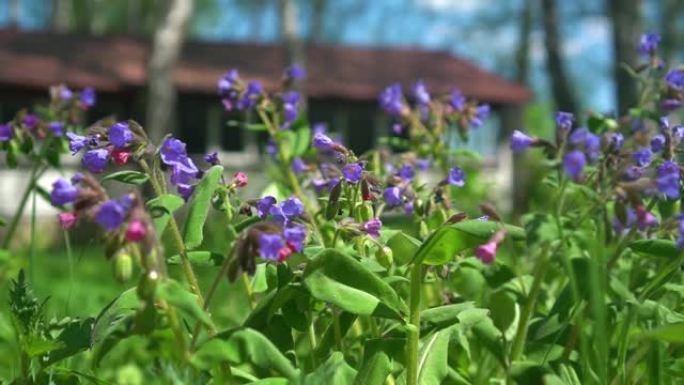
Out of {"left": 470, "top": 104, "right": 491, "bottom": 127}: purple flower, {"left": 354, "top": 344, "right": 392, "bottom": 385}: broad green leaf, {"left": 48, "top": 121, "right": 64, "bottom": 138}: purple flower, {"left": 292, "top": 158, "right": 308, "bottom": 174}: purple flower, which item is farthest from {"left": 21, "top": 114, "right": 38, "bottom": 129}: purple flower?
{"left": 354, "top": 344, "right": 392, "bottom": 385}: broad green leaf

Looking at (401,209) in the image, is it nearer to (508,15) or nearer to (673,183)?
→ (673,183)

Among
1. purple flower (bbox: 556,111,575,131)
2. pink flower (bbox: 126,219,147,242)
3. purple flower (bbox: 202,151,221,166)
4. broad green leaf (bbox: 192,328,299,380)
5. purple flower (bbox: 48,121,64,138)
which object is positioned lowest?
broad green leaf (bbox: 192,328,299,380)

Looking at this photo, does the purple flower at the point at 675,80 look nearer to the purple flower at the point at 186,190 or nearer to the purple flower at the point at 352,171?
the purple flower at the point at 352,171

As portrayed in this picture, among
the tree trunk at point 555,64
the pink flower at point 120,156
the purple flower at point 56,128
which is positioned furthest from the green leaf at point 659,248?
the tree trunk at point 555,64

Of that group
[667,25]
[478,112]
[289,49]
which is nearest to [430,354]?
[478,112]

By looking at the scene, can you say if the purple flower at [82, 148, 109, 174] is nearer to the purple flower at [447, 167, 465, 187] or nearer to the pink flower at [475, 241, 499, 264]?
the pink flower at [475, 241, 499, 264]

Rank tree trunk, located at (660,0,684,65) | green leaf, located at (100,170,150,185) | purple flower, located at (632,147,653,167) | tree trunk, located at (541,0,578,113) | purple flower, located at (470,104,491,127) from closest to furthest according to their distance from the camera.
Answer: green leaf, located at (100,170,150,185), purple flower, located at (632,147,653,167), purple flower, located at (470,104,491,127), tree trunk, located at (541,0,578,113), tree trunk, located at (660,0,684,65)
